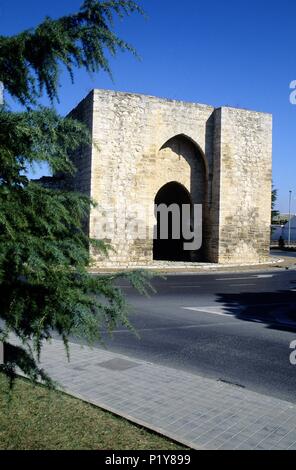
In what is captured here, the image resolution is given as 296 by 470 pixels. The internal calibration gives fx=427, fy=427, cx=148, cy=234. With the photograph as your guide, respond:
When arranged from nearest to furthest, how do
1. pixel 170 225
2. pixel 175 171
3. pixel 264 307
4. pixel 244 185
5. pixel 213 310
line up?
pixel 213 310 < pixel 264 307 < pixel 175 171 < pixel 244 185 < pixel 170 225

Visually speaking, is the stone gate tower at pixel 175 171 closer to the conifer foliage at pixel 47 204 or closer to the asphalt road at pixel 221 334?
the asphalt road at pixel 221 334

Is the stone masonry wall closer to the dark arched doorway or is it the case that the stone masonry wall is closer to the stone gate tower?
the stone gate tower

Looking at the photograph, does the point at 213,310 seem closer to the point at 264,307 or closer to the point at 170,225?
the point at 264,307

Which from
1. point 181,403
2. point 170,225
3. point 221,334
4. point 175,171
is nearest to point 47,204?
point 181,403

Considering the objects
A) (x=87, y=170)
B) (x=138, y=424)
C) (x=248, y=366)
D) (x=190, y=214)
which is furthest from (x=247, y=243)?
(x=138, y=424)

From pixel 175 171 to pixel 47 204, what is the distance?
20507 mm

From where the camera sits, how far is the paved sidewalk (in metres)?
4.03

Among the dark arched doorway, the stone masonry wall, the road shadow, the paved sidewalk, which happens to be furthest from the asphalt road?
the dark arched doorway

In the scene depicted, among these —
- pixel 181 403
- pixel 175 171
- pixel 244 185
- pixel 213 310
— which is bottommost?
pixel 181 403

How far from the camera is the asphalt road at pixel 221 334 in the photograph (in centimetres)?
605

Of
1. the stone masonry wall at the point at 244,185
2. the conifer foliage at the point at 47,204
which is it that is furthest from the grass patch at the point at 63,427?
the stone masonry wall at the point at 244,185

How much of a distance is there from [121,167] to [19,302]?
18.1m

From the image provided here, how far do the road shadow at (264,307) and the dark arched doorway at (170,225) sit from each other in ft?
38.1

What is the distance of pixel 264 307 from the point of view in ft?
37.2
